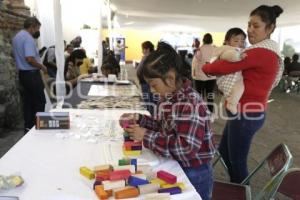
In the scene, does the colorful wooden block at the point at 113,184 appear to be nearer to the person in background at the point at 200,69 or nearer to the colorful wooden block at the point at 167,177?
the colorful wooden block at the point at 167,177

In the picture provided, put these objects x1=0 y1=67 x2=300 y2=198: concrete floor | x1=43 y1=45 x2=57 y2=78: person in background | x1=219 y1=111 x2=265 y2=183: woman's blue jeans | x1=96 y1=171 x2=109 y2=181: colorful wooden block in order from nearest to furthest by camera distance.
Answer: x1=96 y1=171 x2=109 y2=181: colorful wooden block, x1=219 y1=111 x2=265 y2=183: woman's blue jeans, x1=0 y1=67 x2=300 y2=198: concrete floor, x1=43 y1=45 x2=57 y2=78: person in background

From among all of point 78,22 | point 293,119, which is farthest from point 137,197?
point 78,22

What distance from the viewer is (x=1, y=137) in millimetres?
3695

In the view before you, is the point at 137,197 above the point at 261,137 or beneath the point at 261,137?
above

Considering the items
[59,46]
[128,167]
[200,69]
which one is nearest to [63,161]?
[128,167]

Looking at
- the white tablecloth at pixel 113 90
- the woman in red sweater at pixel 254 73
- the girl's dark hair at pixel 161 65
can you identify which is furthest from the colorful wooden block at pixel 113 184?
the white tablecloth at pixel 113 90

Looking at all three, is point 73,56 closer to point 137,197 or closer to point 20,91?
point 20,91

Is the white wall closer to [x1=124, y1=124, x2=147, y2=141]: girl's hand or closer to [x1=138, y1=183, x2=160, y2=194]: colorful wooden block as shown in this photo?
[x1=124, y1=124, x2=147, y2=141]: girl's hand

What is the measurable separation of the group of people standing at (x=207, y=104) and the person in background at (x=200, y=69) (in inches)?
84.9

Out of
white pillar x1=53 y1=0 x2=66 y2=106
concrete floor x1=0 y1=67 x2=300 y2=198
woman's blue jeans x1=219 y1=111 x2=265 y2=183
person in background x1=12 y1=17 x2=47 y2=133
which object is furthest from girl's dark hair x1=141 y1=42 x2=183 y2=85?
person in background x1=12 y1=17 x2=47 y2=133

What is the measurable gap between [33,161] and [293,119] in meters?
4.81

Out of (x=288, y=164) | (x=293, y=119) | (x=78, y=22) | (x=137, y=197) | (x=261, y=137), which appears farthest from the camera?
(x=78, y=22)

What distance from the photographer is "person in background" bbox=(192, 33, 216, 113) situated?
4680mm

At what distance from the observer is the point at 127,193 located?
945 mm
